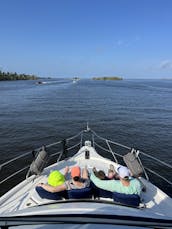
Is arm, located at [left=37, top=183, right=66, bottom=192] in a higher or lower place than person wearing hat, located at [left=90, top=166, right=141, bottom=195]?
lower

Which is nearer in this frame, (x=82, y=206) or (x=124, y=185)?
(x=82, y=206)

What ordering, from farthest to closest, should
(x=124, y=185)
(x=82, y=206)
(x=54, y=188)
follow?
(x=54, y=188) → (x=124, y=185) → (x=82, y=206)

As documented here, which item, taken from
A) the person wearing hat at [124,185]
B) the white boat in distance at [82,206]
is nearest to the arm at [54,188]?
the white boat in distance at [82,206]

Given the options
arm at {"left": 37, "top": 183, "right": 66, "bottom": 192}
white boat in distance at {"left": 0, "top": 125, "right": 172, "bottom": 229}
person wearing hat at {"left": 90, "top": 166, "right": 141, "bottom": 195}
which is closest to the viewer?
white boat in distance at {"left": 0, "top": 125, "right": 172, "bottom": 229}

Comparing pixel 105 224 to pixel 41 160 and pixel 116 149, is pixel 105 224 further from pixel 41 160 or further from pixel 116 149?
pixel 116 149

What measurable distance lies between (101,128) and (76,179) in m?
16.0

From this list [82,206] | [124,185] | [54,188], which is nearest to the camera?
[82,206]

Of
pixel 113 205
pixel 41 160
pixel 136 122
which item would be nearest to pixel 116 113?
pixel 136 122

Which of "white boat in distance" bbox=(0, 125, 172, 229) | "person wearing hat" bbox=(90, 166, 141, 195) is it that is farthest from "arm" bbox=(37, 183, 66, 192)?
"person wearing hat" bbox=(90, 166, 141, 195)

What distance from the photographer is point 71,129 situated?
20.5m

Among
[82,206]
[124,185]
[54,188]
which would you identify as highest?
[82,206]

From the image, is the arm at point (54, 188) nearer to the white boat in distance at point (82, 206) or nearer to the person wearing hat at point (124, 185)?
the white boat in distance at point (82, 206)

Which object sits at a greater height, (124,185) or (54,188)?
(124,185)

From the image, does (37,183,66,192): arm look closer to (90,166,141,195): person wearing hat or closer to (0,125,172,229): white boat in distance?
(0,125,172,229): white boat in distance
